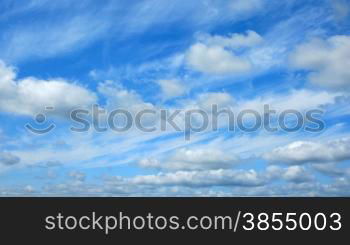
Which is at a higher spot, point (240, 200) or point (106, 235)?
point (240, 200)

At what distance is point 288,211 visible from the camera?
60.1 m

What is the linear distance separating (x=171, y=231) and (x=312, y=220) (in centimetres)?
1768

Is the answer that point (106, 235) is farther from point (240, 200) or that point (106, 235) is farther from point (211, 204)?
point (240, 200)

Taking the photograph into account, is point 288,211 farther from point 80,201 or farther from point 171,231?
point 80,201

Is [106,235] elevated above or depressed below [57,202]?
below

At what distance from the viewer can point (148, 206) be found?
60875 millimetres

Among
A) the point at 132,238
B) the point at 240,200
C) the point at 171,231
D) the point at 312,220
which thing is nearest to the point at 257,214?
the point at 240,200

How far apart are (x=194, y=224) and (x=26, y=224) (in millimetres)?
21331

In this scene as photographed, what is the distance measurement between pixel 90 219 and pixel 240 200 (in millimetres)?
19129

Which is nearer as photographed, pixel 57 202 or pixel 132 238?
pixel 132 238

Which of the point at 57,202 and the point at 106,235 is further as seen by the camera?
the point at 57,202

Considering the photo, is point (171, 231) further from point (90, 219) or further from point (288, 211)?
point (288, 211)

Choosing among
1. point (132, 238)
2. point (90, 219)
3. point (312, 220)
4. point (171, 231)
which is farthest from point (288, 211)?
point (90, 219)

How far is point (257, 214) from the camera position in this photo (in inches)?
2340
